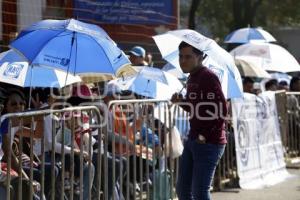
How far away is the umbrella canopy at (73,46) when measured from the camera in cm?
728

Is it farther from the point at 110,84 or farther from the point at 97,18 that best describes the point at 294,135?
the point at 110,84

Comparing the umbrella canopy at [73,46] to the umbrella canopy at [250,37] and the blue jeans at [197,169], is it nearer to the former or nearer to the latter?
the blue jeans at [197,169]

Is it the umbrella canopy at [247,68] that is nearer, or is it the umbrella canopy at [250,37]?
the umbrella canopy at [247,68]

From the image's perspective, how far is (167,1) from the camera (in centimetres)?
1552

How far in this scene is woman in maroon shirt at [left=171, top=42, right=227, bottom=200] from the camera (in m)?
6.75

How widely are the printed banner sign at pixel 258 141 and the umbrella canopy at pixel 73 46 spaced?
139 inches

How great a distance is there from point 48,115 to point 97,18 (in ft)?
28.5

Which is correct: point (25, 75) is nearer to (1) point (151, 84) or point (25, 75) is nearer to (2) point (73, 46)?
(2) point (73, 46)

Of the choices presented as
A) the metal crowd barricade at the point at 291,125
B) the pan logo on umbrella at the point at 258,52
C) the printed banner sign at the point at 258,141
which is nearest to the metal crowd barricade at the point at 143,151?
the printed banner sign at the point at 258,141

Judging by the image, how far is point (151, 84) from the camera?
914 cm

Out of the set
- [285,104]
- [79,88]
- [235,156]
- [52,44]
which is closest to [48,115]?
[52,44]

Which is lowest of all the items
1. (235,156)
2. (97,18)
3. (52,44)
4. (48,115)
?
(235,156)

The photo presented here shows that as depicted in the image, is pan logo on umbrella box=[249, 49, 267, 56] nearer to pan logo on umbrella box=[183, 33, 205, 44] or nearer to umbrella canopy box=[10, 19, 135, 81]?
pan logo on umbrella box=[183, 33, 205, 44]

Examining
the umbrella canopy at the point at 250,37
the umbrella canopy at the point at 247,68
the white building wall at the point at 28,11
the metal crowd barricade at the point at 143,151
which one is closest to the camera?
the metal crowd barricade at the point at 143,151
